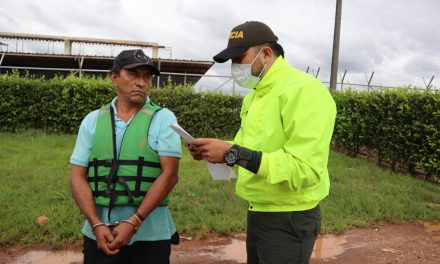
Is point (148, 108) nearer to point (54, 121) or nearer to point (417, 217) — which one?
point (417, 217)

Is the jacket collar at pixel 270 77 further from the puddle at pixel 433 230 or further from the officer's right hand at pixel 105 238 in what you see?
the puddle at pixel 433 230

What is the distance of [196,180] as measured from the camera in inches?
283

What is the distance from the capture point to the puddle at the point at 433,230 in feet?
18.0

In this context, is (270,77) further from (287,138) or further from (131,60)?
(131,60)

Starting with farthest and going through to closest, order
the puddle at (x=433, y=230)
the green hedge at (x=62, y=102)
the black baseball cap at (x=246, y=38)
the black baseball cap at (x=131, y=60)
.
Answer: the green hedge at (x=62, y=102), the puddle at (x=433, y=230), the black baseball cap at (x=131, y=60), the black baseball cap at (x=246, y=38)

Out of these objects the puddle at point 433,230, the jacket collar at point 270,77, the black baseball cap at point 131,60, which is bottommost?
the puddle at point 433,230

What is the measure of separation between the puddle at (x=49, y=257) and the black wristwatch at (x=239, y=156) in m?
2.92

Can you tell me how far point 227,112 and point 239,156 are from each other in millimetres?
10966

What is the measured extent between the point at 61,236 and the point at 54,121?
7.95 meters

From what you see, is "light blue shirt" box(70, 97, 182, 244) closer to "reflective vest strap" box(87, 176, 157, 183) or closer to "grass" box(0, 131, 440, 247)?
"reflective vest strap" box(87, 176, 157, 183)

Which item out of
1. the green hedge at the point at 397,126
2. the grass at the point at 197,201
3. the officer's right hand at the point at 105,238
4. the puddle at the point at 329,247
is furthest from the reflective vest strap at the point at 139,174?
the green hedge at the point at 397,126

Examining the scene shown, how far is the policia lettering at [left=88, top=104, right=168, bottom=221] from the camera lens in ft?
7.74

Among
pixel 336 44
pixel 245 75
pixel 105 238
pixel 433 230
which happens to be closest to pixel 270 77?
pixel 245 75

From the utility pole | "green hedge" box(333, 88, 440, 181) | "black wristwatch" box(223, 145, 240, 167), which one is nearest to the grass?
"green hedge" box(333, 88, 440, 181)
